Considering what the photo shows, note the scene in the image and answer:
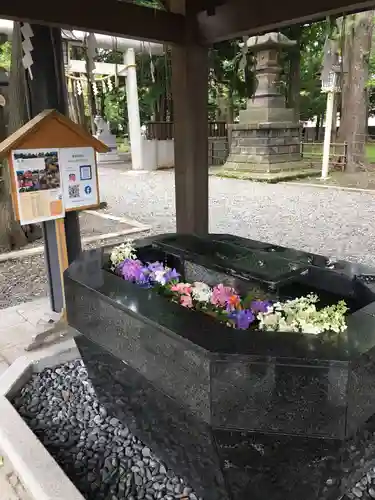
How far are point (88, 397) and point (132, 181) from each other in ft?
34.7

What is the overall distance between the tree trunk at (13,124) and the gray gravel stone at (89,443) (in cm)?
332

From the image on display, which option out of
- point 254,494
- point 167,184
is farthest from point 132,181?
point 254,494

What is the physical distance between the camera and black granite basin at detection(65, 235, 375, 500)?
1.39m

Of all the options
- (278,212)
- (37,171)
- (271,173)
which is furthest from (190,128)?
(271,173)

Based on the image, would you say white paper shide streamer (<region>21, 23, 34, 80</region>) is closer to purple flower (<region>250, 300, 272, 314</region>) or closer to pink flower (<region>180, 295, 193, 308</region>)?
pink flower (<region>180, 295, 193, 308</region>)

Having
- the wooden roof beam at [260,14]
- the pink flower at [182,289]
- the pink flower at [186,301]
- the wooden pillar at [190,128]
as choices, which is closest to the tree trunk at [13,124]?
the wooden pillar at [190,128]

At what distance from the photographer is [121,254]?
2.43m

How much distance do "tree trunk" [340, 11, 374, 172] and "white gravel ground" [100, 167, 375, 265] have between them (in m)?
3.77

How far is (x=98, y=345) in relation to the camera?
2.04m

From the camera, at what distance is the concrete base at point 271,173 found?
37.8ft

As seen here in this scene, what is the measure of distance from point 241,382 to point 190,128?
243cm

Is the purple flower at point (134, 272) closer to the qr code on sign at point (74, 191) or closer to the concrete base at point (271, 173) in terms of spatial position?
the qr code on sign at point (74, 191)

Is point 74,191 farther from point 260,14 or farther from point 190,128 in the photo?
point 260,14

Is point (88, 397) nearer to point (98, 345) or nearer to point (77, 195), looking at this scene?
point (98, 345)
